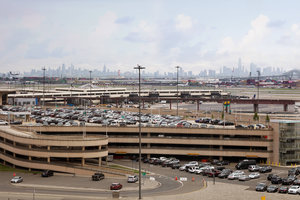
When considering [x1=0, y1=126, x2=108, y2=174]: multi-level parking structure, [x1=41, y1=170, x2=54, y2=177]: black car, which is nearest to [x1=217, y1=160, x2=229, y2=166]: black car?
[x1=0, y1=126, x2=108, y2=174]: multi-level parking structure

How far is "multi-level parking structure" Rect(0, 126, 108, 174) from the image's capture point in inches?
2362

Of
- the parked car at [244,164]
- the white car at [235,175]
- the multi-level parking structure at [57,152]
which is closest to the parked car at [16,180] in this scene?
the multi-level parking structure at [57,152]

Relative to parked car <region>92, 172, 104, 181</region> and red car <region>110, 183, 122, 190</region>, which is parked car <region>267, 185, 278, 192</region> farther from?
parked car <region>92, 172, 104, 181</region>

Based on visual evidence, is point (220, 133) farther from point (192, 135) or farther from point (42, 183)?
point (42, 183)

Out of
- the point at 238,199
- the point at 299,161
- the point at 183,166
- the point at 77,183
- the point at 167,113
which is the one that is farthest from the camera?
the point at 167,113

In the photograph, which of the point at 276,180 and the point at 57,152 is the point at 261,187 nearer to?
the point at 276,180

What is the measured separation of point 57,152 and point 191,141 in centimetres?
2037

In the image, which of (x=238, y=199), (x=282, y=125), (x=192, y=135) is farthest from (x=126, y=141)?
(x=238, y=199)

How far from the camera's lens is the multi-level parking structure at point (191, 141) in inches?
2623

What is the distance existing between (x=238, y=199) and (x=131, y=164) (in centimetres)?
2496

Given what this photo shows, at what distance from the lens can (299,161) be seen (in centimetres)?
6506

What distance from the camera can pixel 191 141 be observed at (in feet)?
226

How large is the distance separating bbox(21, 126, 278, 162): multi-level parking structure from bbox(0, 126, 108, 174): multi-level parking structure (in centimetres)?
605

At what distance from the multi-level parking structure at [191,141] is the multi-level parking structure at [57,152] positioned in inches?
238
